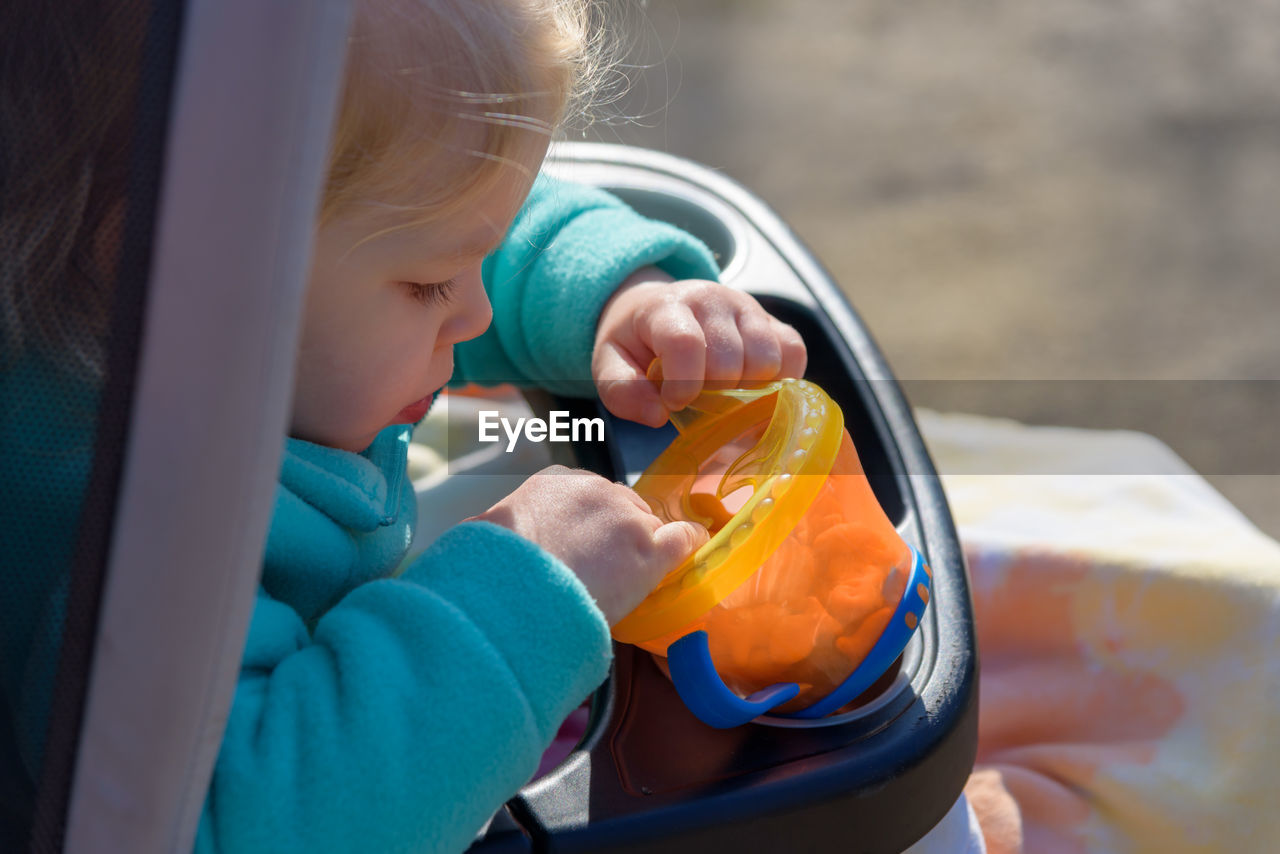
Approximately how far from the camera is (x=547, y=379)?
0.85 m

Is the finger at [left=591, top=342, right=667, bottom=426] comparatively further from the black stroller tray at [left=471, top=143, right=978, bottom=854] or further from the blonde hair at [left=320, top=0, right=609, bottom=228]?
the blonde hair at [left=320, top=0, right=609, bottom=228]

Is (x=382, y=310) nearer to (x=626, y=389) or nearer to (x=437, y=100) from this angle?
(x=437, y=100)

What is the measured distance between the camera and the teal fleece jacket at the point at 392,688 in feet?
1.36

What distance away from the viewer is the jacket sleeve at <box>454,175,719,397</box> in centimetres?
80

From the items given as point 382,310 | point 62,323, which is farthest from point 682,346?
point 62,323

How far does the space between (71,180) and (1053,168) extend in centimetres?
186

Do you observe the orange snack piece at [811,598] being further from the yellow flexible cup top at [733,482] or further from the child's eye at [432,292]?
the child's eye at [432,292]

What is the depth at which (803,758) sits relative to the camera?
1.78ft

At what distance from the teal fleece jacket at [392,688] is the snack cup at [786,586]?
8cm

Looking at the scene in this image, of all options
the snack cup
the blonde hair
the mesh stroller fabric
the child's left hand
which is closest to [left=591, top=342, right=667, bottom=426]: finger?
the child's left hand

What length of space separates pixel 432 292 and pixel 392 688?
184 millimetres

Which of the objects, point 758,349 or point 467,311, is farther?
point 758,349

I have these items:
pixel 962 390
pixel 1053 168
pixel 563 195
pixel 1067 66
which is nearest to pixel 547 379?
pixel 563 195

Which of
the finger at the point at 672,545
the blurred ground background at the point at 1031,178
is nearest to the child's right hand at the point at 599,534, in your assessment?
the finger at the point at 672,545
